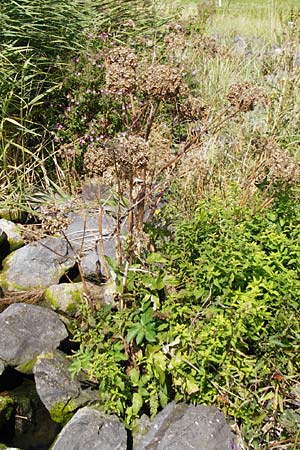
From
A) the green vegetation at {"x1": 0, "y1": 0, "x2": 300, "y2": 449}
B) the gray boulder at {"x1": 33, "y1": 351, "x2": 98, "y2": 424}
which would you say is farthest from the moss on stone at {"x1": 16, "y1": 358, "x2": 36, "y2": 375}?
the green vegetation at {"x1": 0, "y1": 0, "x2": 300, "y2": 449}

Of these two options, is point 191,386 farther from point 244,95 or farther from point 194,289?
point 244,95

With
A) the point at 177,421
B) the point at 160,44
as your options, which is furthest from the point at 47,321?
the point at 160,44

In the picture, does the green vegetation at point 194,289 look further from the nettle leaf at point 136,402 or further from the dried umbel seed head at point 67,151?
the dried umbel seed head at point 67,151

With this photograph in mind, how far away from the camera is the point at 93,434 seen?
303 cm

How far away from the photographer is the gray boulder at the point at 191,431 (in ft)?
9.18

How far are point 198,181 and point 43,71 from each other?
2.05m

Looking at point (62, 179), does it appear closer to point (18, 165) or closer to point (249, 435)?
point (18, 165)

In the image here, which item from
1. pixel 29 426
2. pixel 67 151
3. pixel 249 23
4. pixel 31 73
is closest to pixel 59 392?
pixel 29 426

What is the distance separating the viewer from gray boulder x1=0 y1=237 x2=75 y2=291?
4.59 metres

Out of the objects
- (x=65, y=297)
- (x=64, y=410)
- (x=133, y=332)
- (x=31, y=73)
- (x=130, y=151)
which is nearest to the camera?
(x=130, y=151)

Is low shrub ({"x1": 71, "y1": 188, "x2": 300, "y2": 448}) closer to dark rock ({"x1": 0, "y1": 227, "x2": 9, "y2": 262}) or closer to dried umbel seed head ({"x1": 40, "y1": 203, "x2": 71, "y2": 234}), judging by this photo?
dried umbel seed head ({"x1": 40, "y1": 203, "x2": 71, "y2": 234})

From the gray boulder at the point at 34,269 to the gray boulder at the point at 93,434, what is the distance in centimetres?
163

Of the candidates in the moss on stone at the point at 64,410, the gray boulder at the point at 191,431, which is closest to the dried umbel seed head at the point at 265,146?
the gray boulder at the point at 191,431

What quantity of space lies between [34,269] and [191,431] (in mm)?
2182
